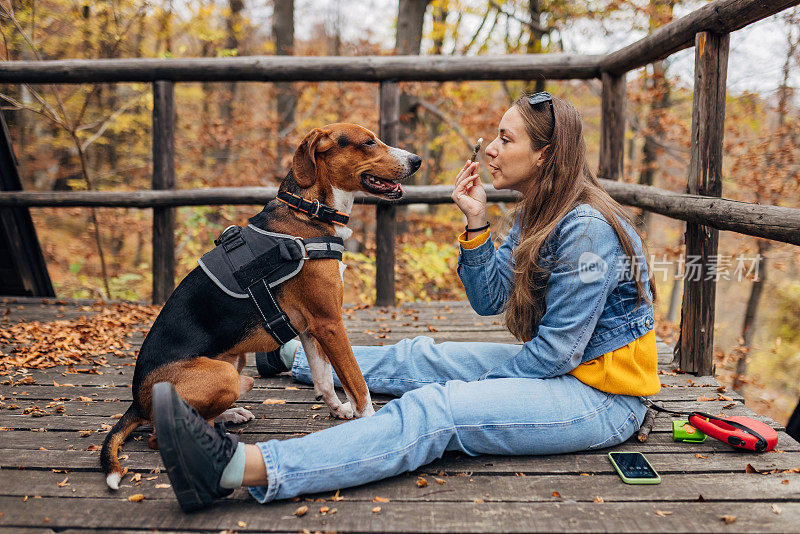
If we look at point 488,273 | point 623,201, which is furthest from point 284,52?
point 488,273

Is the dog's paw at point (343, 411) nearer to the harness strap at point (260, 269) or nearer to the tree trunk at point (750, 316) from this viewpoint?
the harness strap at point (260, 269)

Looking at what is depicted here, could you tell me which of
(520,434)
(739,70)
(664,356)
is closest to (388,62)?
(664,356)

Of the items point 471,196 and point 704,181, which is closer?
→ point 471,196

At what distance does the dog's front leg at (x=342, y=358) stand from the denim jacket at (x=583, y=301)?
683 millimetres

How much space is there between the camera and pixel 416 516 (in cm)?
212

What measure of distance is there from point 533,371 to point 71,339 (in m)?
3.46

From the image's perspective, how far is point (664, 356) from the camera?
159 inches

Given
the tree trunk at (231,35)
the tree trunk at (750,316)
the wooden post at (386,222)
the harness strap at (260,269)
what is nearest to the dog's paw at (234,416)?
the harness strap at (260,269)

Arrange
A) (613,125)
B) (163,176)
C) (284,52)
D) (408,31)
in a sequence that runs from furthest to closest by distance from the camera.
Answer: (284,52) → (408,31) → (163,176) → (613,125)

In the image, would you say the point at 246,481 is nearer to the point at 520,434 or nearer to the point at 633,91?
the point at 520,434

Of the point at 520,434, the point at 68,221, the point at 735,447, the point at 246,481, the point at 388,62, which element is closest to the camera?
the point at 246,481

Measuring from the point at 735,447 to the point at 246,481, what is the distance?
2152mm

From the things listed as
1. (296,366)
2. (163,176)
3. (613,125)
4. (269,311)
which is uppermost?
(613,125)

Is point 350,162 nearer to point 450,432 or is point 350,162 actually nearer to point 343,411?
point 343,411
